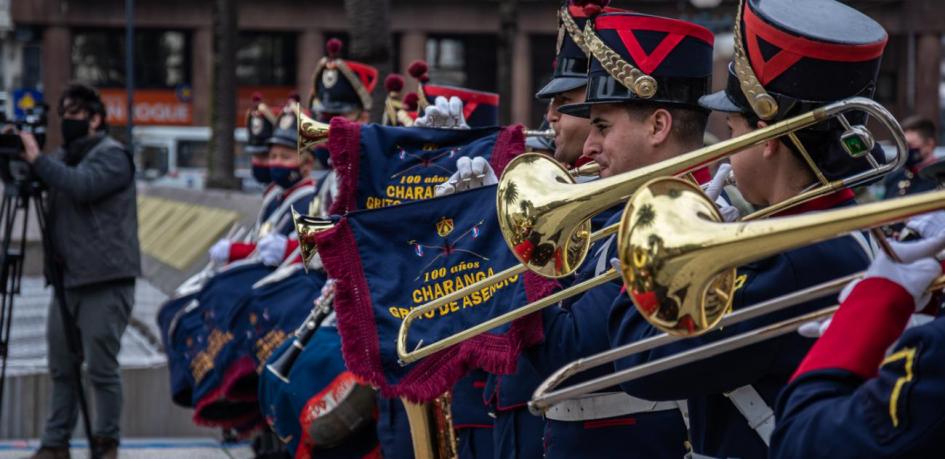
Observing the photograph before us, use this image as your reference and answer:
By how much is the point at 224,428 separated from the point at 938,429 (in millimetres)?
5591

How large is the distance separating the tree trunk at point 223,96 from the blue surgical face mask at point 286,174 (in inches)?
562

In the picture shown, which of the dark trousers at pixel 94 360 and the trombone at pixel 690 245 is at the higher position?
the trombone at pixel 690 245

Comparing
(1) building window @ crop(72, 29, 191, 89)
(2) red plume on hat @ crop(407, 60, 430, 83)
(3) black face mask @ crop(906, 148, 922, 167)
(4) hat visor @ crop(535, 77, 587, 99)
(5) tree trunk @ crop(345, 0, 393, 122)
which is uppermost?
(4) hat visor @ crop(535, 77, 587, 99)

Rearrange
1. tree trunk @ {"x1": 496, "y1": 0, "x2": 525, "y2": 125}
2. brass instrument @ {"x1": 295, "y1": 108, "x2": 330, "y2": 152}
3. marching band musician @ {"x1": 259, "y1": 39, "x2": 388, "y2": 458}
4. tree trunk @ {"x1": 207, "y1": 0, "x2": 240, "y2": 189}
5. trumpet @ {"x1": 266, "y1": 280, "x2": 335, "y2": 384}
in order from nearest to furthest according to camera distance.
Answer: brass instrument @ {"x1": 295, "y1": 108, "x2": 330, "y2": 152}, marching band musician @ {"x1": 259, "y1": 39, "x2": 388, "y2": 458}, trumpet @ {"x1": 266, "y1": 280, "x2": 335, "y2": 384}, tree trunk @ {"x1": 207, "y1": 0, "x2": 240, "y2": 189}, tree trunk @ {"x1": 496, "y1": 0, "x2": 525, "y2": 125}

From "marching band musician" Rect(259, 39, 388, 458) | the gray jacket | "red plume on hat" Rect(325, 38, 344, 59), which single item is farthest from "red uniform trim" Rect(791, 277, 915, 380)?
the gray jacket

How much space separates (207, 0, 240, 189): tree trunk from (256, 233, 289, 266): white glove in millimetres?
14985

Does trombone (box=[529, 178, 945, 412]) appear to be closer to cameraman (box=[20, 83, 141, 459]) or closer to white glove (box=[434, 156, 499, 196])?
white glove (box=[434, 156, 499, 196])

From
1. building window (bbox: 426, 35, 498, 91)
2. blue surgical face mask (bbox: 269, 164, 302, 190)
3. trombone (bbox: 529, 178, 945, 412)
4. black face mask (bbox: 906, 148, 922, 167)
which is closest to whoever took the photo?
trombone (bbox: 529, 178, 945, 412)

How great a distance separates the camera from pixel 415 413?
464cm

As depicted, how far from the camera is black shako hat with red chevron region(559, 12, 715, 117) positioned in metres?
3.58

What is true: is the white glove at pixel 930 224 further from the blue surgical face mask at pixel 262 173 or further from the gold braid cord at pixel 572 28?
the blue surgical face mask at pixel 262 173

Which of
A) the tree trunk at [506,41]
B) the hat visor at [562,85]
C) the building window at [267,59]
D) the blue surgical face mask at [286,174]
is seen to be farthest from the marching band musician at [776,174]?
the building window at [267,59]

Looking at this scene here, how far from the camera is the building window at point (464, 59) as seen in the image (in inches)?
1551

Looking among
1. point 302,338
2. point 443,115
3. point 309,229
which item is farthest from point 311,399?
point 309,229
